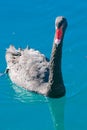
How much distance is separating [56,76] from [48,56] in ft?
3.97

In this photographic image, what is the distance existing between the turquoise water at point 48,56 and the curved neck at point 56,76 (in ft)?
0.37

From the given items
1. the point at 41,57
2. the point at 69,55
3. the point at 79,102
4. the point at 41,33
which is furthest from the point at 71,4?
the point at 79,102

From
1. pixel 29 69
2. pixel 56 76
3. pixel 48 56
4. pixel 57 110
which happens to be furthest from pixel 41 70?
pixel 48 56

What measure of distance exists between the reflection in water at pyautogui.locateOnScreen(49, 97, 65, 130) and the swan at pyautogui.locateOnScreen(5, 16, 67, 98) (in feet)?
0.24

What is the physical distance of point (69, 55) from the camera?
27.0 ft

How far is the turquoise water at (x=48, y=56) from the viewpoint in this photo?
691cm

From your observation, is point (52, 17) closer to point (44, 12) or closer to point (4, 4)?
point (44, 12)

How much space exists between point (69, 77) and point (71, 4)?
2.52 meters

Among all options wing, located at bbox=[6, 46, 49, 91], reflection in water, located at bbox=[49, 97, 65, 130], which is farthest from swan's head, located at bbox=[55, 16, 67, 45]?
reflection in water, located at bbox=[49, 97, 65, 130]

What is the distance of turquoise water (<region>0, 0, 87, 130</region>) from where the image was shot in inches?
272

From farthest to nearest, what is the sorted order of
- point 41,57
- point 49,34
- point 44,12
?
point 44,12
point 49,34
point 41,57

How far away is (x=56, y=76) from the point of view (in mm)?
7164

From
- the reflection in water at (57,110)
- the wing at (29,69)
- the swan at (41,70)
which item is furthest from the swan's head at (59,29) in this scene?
the reflection in water at (57,110)

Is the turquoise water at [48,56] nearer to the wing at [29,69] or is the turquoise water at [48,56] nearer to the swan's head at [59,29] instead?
the wing at [29,69]
